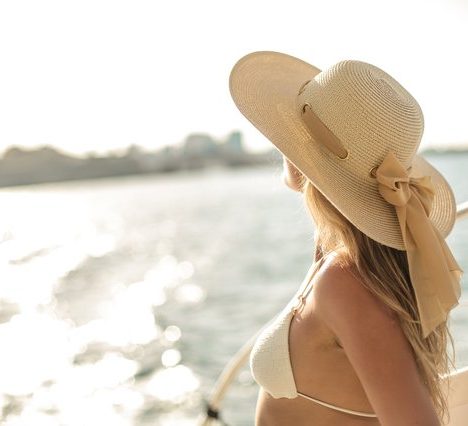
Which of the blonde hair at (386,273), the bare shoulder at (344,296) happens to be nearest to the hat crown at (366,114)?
the blonde hair at (386,273)

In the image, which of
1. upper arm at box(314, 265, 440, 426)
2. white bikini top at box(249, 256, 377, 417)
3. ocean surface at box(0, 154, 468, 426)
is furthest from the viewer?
ocean surface at box(0, 154, 468, 426)

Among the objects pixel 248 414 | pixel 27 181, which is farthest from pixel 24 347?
pixel 27 181

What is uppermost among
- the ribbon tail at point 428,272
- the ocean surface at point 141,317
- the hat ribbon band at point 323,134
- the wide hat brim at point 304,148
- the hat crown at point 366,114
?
the hat crown at point 366,114

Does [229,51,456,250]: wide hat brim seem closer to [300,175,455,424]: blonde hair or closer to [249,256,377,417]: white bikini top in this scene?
[300,175,455,424]: blonde hair

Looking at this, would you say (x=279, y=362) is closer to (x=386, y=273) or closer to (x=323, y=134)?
(x=386, y=273)

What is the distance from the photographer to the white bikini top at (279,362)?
1.47 meters

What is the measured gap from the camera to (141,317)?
37.3ft

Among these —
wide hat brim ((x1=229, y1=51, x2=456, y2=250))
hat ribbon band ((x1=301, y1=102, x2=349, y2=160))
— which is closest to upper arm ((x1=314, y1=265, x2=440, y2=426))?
wide hat brim ((x1=229, y1=51, x2=456, y2=250))

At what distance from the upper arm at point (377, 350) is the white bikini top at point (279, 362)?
0.16 m

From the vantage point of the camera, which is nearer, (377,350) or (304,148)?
(377,350)

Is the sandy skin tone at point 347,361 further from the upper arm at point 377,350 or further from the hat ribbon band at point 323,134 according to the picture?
the hat ribbon band at point 323,134

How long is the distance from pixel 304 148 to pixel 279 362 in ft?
1.33

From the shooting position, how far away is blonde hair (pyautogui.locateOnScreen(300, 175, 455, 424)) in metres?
1.32

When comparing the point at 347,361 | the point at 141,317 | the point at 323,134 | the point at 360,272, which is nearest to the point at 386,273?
the point at 360,272
